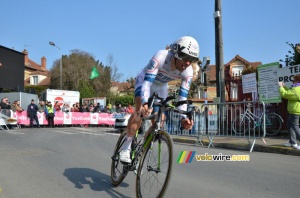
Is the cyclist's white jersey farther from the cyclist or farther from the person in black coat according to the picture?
the person in black coat

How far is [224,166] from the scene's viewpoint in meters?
6.53

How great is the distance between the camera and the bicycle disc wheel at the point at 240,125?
33.4 ft

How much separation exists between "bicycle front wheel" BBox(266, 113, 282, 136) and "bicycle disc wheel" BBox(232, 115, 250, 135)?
267 cm

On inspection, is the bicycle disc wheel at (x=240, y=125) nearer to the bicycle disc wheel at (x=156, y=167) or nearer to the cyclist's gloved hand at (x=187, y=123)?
the cyclist's gloved hand at (x=187, y=123)

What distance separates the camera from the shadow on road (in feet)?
15.6

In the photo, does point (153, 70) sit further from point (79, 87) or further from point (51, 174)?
point (79, 87)

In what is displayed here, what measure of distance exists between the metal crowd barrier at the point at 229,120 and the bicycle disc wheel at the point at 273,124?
2226mm

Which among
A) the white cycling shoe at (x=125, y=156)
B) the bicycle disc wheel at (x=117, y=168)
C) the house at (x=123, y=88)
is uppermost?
the house at (x=123, y=88)

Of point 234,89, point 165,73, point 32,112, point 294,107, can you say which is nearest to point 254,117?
point 294,107

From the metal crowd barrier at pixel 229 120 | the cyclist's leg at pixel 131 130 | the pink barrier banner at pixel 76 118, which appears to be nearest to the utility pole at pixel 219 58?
Answer: the metal crowd barrier at pixel 229 120

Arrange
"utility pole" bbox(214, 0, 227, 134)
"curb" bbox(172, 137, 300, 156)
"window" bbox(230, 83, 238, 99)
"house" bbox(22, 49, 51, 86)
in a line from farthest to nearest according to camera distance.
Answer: "house" bbox(22, 49, 51, 86), "window" bbox(230, 83, 238, 99), "utility pole" bbox(214, 0, 227, 134), "curb" bbox(172, 137, 300, 156)

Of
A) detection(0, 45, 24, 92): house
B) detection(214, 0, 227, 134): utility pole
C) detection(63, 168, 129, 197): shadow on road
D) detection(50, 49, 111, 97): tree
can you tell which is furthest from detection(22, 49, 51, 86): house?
detection(63, 168, 129, 197): shadow on road

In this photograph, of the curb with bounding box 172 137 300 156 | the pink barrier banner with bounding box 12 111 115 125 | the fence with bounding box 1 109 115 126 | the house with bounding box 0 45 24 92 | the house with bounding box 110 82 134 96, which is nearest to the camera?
the curb with bounding box 172 137 300 156

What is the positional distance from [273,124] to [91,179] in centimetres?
952
